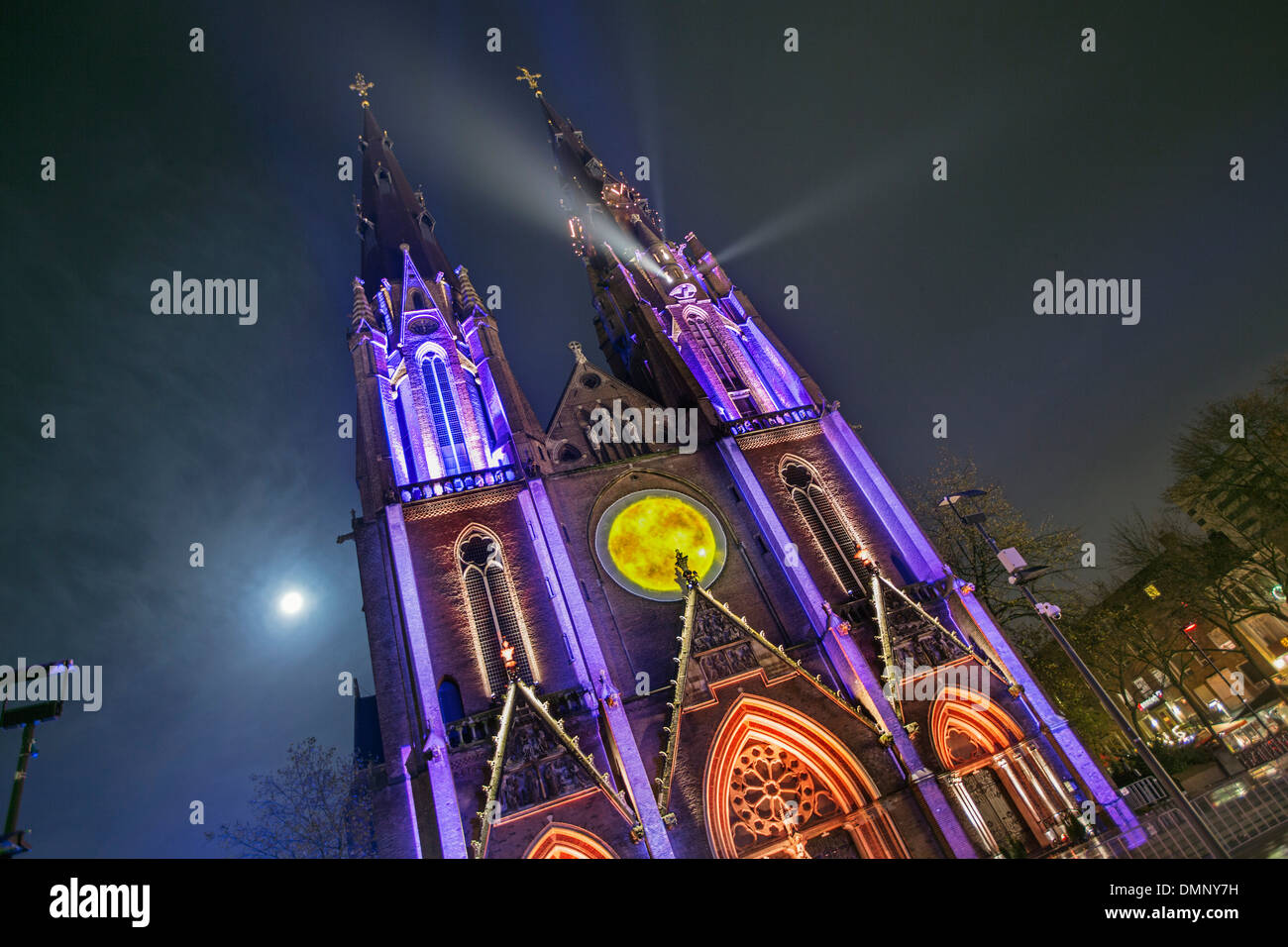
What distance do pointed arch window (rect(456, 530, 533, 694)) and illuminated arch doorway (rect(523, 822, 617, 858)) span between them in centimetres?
374

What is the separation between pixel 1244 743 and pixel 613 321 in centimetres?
3074

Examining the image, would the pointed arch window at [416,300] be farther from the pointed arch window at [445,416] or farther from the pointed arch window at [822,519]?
the pointed arch window at [822,519]

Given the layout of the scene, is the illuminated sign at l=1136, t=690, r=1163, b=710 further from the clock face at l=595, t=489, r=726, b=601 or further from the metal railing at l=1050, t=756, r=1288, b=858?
the clock face at l=595, t=489, r=726, b=601

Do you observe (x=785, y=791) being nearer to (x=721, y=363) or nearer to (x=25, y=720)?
(x=25, y=720)

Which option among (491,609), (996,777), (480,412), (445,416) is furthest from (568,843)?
(445,416)

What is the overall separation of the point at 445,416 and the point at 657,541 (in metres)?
9.45

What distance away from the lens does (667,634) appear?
65.5ft

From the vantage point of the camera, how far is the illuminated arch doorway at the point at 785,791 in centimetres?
1620

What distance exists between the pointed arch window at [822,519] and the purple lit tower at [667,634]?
0.27 feet

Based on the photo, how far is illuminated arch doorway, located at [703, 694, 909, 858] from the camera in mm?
16203

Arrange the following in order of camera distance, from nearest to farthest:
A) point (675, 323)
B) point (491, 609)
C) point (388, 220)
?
point (491, 609)
point (675, 323)
point (388, 220)
